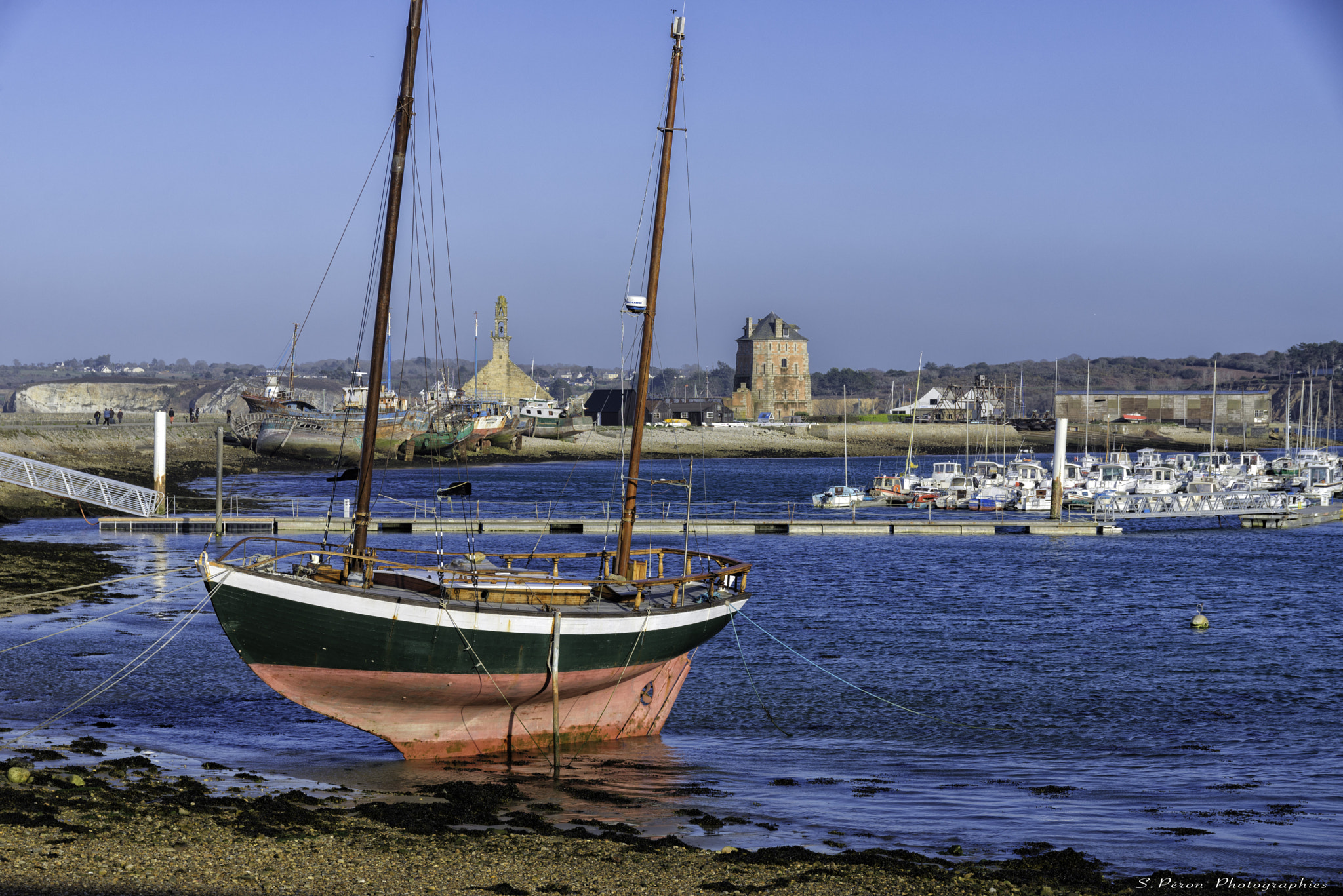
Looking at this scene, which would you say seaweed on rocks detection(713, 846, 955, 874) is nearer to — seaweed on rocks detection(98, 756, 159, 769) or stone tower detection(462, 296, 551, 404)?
seaweed on rocks detection(98, 756, 159, 769)

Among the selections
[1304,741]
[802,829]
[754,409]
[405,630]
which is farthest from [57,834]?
[754,409]

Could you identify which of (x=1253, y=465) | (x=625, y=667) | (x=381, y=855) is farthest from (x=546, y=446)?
(x=381, y=855)

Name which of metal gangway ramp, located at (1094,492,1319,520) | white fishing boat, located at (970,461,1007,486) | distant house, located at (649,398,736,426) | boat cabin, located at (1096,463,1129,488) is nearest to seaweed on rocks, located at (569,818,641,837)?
metal gangway ramp, located at (1094,492,1319,520)

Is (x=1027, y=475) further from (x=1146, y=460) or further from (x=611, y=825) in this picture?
(x=611, y=825)

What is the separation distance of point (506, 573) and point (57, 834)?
755 centimetres

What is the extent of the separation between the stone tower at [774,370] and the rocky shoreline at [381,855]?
15263 centimetres

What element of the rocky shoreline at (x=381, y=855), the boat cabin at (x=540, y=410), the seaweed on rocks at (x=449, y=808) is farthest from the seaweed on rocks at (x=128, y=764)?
the boat cabin at (x=540, y=410)

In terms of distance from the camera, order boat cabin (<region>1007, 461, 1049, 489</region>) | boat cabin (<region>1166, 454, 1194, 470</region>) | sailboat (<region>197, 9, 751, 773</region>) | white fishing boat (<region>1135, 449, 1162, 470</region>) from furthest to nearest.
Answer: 1. boat cabin (<region>1166, 454, 1194, 470</region>)
2. white fishing boat (<region>1135, 449, 1162, 470</region>)
3. boat cabin (<region>1007, 461, 1049, 489</region>)
4. sailboat (<region>197, 9, 751, 773</region>)

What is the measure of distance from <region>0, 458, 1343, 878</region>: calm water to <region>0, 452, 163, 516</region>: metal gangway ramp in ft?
13.0

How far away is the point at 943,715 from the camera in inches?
805

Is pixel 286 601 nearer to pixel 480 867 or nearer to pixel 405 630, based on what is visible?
pixel 405 630

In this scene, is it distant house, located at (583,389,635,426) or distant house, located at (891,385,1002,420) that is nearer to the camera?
distant house, located at (583,389,635,426)

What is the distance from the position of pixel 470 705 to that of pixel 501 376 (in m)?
141

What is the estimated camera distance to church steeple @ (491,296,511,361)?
155375 millimetres
